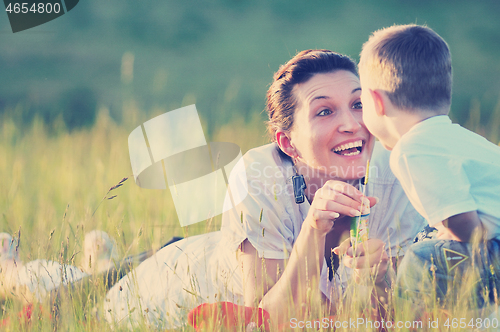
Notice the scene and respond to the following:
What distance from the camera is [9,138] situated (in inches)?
89.8

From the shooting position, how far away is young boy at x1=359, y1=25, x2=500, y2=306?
1.26 meters

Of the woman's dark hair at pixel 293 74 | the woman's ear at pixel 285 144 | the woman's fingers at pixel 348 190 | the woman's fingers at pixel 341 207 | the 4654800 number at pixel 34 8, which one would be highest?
the 4654800 number at pixel 34 8

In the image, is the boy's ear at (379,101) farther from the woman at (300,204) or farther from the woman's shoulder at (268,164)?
the woman's shoulder at (268,164)

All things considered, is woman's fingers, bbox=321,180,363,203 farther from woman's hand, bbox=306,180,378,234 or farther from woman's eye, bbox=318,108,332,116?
woman's eye, bbox=318,108,332,116

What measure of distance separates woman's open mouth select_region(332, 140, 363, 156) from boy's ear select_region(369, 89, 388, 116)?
26 cm

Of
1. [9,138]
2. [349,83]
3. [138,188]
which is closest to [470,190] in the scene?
[349,83]

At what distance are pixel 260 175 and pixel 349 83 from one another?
1.83 ft

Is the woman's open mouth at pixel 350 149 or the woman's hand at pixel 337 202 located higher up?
the woman's open mouth at pixel 350 149

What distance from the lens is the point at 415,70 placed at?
4.54 feet

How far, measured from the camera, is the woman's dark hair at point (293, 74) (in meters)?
1.81

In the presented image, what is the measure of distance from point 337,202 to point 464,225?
0.41m

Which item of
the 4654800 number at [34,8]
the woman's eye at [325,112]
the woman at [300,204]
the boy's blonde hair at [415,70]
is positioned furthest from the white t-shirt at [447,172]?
the 4654800 number at [34,8]

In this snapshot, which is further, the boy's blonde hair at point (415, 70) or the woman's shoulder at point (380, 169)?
the woman's shoulder at point (380, 169)

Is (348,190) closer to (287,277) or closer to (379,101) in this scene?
(379,101)
